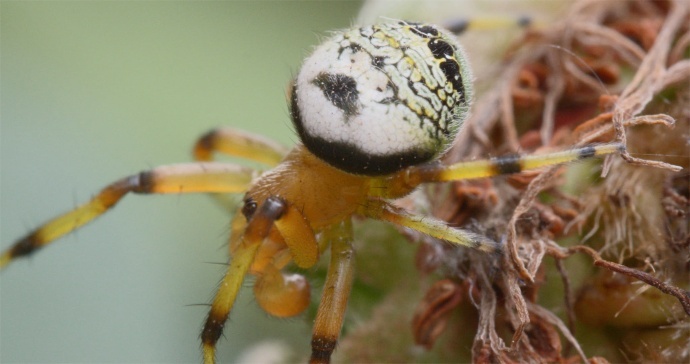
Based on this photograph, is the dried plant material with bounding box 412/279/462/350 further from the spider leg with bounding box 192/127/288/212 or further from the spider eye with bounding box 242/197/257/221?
the spider leg with bounding box 192/127/288/212

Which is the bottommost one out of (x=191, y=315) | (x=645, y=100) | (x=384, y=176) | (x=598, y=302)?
(x=191, y=315)

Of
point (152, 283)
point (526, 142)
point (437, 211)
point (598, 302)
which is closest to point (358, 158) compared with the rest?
point (437, 211)

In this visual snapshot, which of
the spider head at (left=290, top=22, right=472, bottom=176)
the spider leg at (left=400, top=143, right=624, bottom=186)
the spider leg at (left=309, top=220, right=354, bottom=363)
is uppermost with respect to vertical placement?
the spider head at (left=290, top=22, right=472, bottom=176)

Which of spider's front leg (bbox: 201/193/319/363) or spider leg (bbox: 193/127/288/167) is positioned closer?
spider's front leg (bbox: 201/193/319/363)

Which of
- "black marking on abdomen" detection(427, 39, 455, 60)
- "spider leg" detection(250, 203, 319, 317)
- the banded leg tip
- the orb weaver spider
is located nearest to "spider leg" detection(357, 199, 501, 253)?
the orb weaver spider

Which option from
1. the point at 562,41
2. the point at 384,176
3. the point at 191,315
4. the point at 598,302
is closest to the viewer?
the point at 598,302

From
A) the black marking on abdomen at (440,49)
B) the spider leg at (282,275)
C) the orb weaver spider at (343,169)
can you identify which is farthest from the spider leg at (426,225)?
the black marking on abdomen at (440,49)

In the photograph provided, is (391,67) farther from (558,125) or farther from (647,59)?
(647,59)
